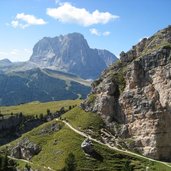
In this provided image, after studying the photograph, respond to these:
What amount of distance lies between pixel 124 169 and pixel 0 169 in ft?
184

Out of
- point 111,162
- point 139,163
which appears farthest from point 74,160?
point 139,163

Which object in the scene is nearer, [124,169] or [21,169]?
[124,169]

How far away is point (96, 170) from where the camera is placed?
19038cm

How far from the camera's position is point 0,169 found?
181m

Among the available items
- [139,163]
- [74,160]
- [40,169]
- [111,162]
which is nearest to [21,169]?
[40,169]

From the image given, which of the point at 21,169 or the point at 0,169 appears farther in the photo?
the point at 21,169

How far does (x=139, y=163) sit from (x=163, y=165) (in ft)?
38.3

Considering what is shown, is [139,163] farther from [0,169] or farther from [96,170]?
[0,169]

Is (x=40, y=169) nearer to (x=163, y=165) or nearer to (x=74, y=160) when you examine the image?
(x=74, y=160)

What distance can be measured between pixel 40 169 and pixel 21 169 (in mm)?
11733

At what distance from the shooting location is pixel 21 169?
199125mm

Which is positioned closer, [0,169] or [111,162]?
[0,169]

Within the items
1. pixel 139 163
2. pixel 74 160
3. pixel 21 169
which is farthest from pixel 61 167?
pixel 139 163

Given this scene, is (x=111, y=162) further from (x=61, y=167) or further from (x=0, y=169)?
(x=0, y=169)
